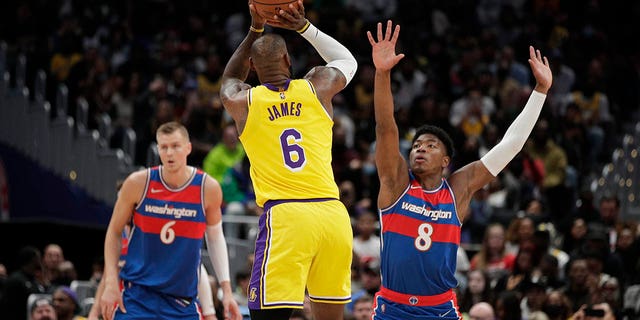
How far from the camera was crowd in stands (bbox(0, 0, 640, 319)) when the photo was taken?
1328cm

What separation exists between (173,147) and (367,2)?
1423cm

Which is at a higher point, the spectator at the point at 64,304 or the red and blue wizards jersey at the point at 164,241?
the red and blue wizards jersey at the point at 164,241

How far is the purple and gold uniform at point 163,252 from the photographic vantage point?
891 cm

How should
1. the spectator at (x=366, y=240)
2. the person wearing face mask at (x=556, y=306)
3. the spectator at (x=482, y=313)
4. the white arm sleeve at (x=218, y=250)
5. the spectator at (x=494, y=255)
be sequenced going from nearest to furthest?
the white arm sleeve at (x=218, y=250), the spectator at (x=482, y=313), the person wearing face mask at (x=556, y=306), the spectator at (x=494, y=255), the spectator at (x=366, y=240)

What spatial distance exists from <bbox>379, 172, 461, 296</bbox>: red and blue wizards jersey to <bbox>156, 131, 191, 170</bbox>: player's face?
66.9 inches

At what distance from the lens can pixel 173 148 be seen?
8992mm

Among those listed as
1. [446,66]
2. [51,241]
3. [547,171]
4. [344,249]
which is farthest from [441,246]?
[446,66]

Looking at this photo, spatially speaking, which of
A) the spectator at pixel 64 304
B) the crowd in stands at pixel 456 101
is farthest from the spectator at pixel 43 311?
the crowd in stands at pixel 456 101

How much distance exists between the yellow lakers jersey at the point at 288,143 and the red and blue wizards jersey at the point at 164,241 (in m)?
1.23

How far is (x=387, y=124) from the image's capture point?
Result: 26.4ft

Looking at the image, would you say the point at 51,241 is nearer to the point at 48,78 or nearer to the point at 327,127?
the point at 48,78

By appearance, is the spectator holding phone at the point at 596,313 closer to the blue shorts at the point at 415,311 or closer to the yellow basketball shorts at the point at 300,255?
the blue shorts at the point at 415,311

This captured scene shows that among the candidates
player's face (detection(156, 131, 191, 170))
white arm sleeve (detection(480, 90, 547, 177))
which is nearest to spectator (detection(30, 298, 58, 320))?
player's face (detection(156, 131, 191, 170))

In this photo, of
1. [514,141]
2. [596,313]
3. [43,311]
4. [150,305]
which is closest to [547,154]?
[596,313]
